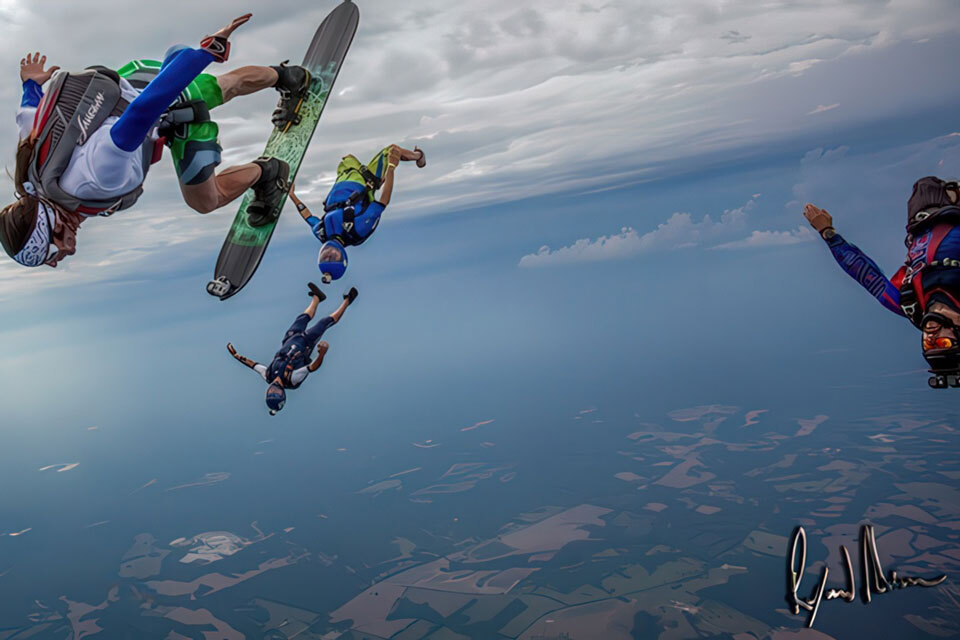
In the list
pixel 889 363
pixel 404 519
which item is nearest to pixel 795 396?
pixel 889 363

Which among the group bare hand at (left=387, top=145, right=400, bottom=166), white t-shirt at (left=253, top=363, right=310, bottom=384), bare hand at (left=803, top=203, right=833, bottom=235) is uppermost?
bare hand at (left=387, top=145, right=400, bottom=166)

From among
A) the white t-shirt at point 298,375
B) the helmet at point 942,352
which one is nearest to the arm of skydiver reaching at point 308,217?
the white t-shirt at point 298,375

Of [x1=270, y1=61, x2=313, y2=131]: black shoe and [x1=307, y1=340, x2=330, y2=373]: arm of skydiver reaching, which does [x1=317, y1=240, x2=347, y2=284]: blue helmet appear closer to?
[x1=307, y1=340, x2=330, y2=373]: arm of skydiver reaching

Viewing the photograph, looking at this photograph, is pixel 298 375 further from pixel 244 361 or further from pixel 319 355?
pixel 244 361

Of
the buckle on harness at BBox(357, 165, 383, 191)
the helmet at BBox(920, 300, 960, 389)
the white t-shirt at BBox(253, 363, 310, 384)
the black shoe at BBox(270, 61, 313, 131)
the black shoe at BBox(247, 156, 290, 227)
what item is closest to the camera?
the helmet at BBox(920, 300, 960, 389)

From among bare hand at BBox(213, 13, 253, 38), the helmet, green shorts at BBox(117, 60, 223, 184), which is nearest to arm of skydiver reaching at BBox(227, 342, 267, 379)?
green shorts at BBox(117, 60, 223, 184)

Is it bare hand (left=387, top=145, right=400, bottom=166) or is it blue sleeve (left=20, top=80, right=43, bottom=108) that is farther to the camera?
bare hand (left=387, top=145, right=400, bottom=166)
